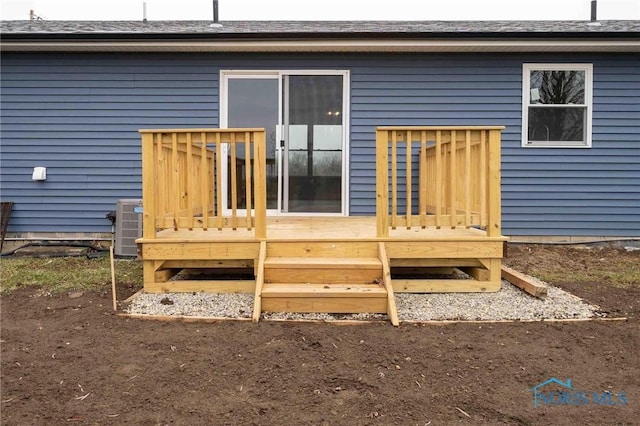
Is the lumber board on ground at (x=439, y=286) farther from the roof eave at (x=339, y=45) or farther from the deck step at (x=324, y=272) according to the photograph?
the roof eave at (x=339, y=45)

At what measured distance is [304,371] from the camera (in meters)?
2.22

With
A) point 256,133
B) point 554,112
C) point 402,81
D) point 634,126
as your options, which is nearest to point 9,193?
point 256,133

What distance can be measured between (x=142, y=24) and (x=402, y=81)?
158 inches

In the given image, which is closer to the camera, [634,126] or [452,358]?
[452,358]

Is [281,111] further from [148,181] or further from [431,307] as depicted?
[431,307]

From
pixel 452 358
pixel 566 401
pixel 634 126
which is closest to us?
pixel 566 401

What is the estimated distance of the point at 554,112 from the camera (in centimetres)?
581

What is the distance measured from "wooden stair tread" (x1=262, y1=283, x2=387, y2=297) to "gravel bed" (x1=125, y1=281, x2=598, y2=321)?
0.15 m

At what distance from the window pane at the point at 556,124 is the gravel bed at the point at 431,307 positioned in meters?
2.90

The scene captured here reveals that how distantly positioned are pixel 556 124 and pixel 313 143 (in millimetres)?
3279

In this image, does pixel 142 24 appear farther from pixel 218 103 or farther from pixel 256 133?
pixel 256 133

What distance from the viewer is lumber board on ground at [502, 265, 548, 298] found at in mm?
3488

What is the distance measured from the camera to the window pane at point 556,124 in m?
5.81

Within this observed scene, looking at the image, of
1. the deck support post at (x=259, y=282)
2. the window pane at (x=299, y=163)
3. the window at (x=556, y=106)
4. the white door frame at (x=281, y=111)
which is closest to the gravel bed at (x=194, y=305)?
the deck support post at (x=259, y=282)
